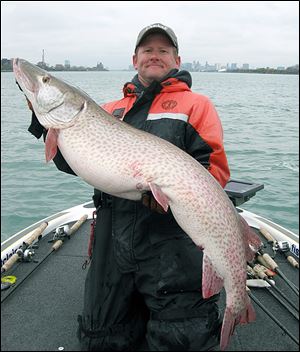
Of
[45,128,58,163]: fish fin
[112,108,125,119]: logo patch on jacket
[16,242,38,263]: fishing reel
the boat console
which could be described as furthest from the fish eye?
the boat console

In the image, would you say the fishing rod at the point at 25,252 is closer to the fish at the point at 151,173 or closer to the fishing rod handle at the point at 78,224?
the fishing rod handle at the point at 78,224

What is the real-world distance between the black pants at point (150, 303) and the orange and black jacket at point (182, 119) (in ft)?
2.33

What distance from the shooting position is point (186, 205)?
265 centimetres

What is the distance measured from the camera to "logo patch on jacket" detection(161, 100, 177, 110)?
320 cm

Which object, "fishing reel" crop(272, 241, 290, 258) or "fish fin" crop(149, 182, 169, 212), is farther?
"fishing reel" crop(272, 241, 290, 258)

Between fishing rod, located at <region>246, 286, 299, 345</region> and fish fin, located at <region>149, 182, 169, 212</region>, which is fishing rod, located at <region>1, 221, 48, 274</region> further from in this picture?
fishing rod, located at <region>246, 286, 299, 345</region>

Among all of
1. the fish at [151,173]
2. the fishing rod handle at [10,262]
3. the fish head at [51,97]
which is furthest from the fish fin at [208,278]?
the fishing rod handle at [10,262]

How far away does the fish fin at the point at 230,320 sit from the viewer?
8.94ft

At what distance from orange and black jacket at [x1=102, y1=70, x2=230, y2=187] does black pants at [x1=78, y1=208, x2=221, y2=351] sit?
2.33 ft

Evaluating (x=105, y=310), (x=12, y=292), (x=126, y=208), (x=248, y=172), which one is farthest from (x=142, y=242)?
(x=248, y=172)

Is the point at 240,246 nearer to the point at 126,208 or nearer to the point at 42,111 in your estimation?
the point at 126,208

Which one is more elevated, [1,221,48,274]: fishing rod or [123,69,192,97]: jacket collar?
[123,69,192,97]: jacket collar

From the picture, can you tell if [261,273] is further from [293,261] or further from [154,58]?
[154,58]

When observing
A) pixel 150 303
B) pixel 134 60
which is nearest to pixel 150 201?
pixel 150 303
